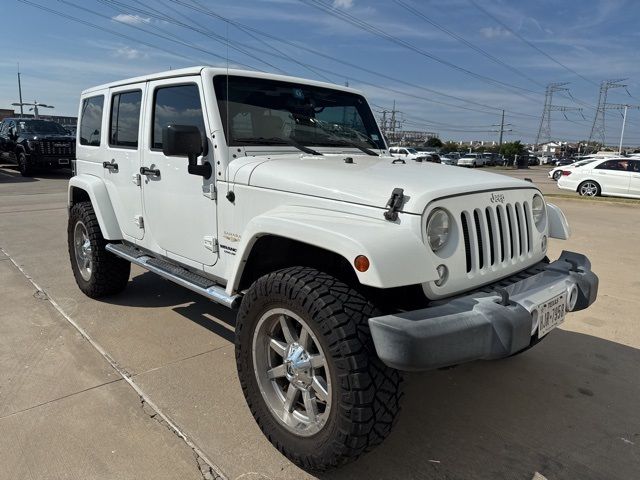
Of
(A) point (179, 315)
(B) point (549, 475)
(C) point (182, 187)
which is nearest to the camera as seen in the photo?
(B) point (549, 475)

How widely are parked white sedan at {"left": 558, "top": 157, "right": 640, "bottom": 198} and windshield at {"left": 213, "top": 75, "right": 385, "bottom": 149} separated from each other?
14.4 metres

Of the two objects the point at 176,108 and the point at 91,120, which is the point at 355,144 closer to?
the point at 176,108

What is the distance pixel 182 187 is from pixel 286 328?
1.46m

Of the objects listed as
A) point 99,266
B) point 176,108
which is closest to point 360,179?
point 176,108

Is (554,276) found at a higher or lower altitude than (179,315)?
higher

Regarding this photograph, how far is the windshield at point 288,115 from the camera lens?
3.18m

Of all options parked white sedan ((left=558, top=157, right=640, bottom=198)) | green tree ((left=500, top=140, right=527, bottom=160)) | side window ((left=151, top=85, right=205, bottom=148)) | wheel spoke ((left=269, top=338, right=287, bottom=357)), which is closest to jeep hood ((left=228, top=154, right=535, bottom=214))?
side window ((left=151, top=85, right=205, bottom=148))

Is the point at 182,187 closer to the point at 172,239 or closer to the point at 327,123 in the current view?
the point at 172,239

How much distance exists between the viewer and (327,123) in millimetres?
3709

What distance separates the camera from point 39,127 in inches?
701

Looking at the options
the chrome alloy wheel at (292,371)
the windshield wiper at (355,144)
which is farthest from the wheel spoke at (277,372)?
the windshield wiper at (355,144)

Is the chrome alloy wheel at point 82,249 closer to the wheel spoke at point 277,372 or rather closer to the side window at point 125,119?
the side window at point 125,119

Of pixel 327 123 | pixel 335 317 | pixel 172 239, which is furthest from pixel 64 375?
pixel 327 123

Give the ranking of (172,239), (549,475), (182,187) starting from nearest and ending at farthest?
(549,475) < (182,187) < (172,239)
